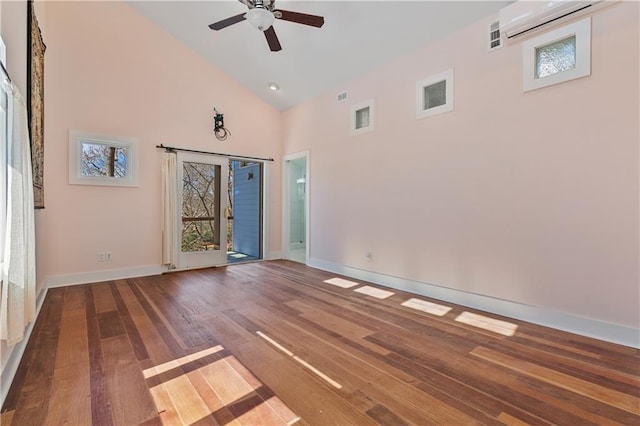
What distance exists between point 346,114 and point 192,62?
293 cm

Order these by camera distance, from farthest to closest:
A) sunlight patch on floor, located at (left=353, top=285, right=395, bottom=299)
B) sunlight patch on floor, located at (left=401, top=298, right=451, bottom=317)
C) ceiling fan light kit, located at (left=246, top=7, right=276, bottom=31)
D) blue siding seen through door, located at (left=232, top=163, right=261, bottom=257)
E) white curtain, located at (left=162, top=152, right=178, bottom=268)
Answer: blue siding seen through door, located at (left=232, top=163, right=261, bottom=257)
white curtain, located at (left=162, top=152, right=178, bottom=268)
sunlight patch on floor, located at (left=353, top=285, right=395, bottom=299)
sunlight patch on floor, located at (left=401, top=298, right=451, bottom=317)
ceiling fan light kit, located at (left=246, top=7, right=276, bottom=31)

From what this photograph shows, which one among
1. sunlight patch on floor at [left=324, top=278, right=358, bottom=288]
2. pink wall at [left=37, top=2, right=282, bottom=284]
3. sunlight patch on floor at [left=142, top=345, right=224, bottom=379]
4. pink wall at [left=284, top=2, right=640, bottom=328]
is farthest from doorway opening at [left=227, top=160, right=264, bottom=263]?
sunlight patch on floor at [left=142, top=345, right=224, bottom=379]

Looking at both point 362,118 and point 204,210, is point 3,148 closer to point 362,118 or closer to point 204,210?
point 204,210

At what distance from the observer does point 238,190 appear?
24.6ft

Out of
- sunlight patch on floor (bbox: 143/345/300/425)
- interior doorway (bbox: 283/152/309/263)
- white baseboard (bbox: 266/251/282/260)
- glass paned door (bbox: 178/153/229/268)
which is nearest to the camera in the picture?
sunlight patch on floor (bbox: 143/345/300/425)

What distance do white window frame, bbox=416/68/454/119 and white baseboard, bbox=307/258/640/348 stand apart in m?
2.20

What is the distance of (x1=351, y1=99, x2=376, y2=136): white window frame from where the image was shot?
4617 millimetres

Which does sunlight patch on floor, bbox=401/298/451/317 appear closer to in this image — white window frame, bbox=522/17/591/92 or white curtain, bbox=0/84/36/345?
white window frame, bbox=522/17/591/92

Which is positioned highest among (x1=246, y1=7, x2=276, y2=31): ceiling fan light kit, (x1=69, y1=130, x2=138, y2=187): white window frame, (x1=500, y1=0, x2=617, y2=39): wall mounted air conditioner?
(x1=246, y1=7, x2=276, y2=31): ceiling fan light kit

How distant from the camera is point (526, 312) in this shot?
9.95 ft

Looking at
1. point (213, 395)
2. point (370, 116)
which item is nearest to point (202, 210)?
point (370, 116)

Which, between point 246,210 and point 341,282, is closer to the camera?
point 341,282

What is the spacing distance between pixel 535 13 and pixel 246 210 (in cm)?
602

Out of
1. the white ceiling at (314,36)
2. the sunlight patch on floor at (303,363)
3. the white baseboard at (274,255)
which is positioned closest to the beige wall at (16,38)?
the white ceiling at (314,36)
